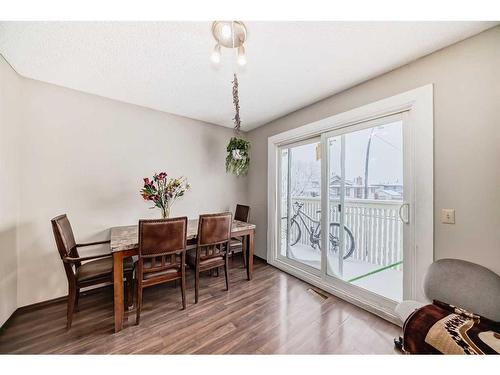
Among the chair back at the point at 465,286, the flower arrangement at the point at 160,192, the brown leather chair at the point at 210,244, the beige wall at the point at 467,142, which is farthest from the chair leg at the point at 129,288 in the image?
the beige wall at the point at 467,142

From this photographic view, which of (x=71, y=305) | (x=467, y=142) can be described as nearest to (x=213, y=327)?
(x=71, y=305)

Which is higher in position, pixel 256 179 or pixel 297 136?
pixel 297 136

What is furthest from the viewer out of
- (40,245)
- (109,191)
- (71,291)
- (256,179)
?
(256,179)

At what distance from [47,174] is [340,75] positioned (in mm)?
3180

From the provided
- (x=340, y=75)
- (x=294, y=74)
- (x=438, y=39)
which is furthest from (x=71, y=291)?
(x=438, y=39)

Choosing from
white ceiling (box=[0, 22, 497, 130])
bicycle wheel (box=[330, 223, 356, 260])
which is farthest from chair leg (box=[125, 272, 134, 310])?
bicycle wheel (box=[330, 223, 356, 260])

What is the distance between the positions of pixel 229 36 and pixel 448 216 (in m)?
2.12

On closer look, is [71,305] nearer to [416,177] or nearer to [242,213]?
[242,213]

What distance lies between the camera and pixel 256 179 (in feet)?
11.1

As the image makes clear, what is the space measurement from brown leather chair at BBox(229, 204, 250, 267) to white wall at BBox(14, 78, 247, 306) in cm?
73

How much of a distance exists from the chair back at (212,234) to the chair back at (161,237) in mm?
227

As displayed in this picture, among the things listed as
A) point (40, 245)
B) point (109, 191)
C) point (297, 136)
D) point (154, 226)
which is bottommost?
point (40, 245)
